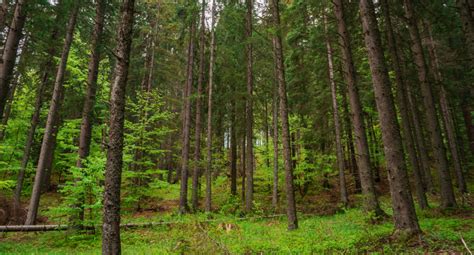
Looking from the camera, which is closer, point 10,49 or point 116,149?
point 116,149

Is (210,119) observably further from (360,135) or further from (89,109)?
(360,135)

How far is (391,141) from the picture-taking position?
7180 mm

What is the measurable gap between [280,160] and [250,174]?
276 inches

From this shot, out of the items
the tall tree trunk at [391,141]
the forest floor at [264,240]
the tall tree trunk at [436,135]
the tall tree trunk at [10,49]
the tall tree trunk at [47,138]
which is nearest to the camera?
the forest floor at [264,240]

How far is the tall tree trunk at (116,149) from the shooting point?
5402mm

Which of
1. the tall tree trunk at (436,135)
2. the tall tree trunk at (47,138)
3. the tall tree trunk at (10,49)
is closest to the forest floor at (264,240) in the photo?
the tall tree trunk at (436,135)

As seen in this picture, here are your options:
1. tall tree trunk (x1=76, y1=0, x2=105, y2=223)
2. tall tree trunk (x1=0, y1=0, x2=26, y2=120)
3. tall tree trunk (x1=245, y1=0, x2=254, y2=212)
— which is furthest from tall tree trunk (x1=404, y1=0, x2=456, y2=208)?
tall tree trunk (x1=0, y1=0, x2=26, y2=120)

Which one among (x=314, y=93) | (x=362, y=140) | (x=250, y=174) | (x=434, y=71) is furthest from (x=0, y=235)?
(x=434, y=71)

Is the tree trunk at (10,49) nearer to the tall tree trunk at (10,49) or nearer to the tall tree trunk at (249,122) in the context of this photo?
the tall tree trunk at (10,49)

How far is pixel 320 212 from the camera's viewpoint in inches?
611

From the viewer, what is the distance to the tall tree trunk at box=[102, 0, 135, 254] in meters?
5.40

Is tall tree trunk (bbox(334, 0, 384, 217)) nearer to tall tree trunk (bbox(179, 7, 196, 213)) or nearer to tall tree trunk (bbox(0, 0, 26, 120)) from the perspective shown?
tall tree trunk (bbox(179, 7, 196, 213))

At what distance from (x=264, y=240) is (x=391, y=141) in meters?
4.63

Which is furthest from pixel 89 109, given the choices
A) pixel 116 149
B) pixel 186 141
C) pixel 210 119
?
pixel 116 149
